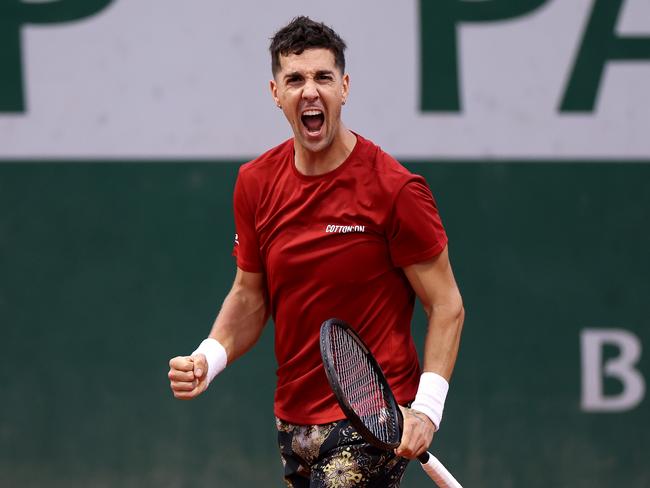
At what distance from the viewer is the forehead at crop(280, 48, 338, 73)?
3.44 meters

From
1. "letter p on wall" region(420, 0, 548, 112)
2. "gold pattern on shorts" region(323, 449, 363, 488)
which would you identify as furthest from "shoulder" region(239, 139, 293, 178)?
"letter p on wall" region(420, 0, 548, 112)

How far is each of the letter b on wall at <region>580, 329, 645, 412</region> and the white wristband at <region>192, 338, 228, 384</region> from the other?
95.2 inches

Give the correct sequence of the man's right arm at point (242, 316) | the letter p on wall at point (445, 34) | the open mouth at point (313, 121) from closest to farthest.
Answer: the open mouth at point (313, 121), the man's right arm at point (242, 316), the letter p on wall at point (445, 34)

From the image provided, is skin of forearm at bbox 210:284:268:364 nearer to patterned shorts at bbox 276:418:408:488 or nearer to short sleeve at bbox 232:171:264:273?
short sleeve at bbox 232:171:264:273

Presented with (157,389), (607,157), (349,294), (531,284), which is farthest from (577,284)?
(349,294)

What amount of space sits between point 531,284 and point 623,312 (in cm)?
45

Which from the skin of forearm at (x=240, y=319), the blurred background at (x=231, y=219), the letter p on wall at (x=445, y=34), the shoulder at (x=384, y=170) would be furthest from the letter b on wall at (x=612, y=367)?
the shoulder at (x=384, y=170)

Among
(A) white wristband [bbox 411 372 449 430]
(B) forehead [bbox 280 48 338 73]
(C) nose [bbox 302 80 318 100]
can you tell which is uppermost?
(B) forehead [bbox 280 48 338 73]

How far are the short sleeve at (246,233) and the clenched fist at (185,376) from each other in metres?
0.40

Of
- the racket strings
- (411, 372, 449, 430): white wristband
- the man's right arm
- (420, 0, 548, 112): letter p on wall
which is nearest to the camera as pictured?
the racket strings

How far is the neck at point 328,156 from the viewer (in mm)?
3527

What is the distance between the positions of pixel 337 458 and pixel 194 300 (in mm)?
2263

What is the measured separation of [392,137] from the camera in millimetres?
5504

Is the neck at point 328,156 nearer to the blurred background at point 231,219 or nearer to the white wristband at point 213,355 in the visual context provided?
the white wristband at point 213,355
